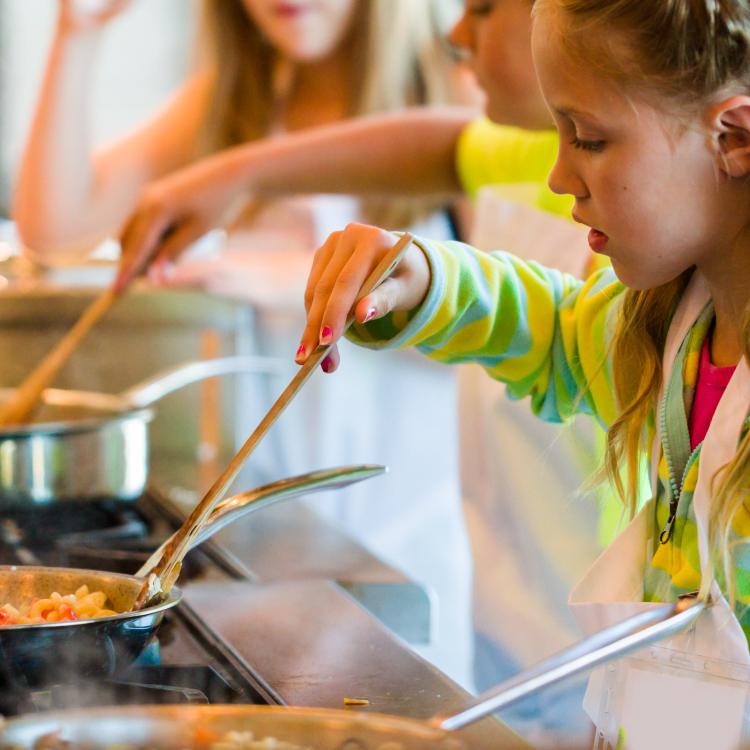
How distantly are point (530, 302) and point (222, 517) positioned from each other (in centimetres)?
27

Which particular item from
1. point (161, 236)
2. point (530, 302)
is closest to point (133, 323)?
point (161, 236)

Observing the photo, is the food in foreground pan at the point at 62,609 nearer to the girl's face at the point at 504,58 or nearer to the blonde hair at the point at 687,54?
the blonde hair at the point at 687,54

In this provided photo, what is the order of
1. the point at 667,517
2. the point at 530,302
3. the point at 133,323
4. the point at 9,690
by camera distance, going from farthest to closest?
the point at 133,323
the point at 530,302
the point at 667,517
the point at 9,690

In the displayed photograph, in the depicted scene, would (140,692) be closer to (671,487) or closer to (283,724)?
(283,724)

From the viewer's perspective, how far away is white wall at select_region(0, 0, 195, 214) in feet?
10.0

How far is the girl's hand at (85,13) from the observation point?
70.3 inches

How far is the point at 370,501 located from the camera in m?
1.97

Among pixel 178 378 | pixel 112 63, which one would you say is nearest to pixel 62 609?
pixel 178 378

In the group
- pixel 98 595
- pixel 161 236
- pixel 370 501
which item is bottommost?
pixel 370 501

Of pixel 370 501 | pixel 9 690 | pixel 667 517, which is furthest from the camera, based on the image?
pixel 370 501

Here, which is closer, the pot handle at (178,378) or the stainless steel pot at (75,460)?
the stainless steel pot at (75,460)

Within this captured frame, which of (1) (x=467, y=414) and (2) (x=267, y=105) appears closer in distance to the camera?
(1) (x=467, y=414)

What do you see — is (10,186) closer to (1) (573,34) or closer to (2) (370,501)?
(2) (370,501)

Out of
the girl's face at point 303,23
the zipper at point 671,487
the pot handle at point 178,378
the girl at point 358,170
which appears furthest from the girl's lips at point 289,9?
the zipper at point 671,487
